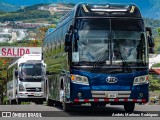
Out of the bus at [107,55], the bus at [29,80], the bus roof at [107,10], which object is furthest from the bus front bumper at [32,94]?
the bus roof at [107,10]

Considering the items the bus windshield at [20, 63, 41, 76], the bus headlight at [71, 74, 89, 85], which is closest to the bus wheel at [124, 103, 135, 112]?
the bus headlight at [71, 74, 89, 85]

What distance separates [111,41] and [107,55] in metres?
0.52

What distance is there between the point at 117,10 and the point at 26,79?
16.6 metres

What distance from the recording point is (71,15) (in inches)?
855

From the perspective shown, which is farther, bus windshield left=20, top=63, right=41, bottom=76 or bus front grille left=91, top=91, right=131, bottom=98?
bus windshield left=20, top=63, right=41, bottom=76

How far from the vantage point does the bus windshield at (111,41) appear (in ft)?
66.3

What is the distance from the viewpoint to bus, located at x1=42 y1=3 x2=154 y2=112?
2006cm

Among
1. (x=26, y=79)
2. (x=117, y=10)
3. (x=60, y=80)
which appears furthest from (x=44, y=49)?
(x=117, y=10)

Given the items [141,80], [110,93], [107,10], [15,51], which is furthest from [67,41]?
[15,51]

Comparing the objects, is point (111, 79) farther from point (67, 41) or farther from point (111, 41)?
point (67, 41)

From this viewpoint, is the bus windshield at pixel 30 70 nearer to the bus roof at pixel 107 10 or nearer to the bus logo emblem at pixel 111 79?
the bus roof at pixel 107 10

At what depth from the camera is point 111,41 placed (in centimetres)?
2038

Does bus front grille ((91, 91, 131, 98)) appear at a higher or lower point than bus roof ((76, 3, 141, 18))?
lower

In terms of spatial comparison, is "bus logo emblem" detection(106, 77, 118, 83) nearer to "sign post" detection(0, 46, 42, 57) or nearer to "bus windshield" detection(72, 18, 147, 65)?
"bus windshield" detection(72, 18, 147, 65)
